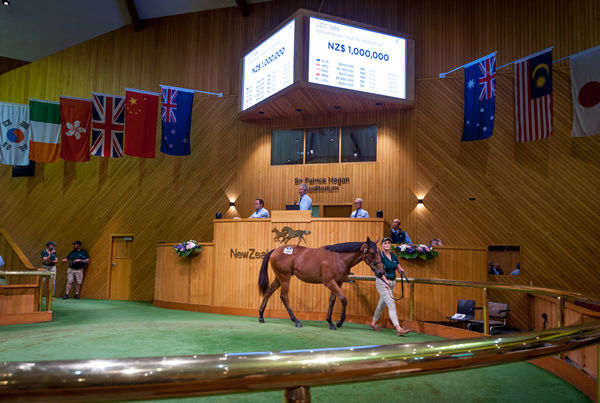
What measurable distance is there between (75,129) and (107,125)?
1112mm

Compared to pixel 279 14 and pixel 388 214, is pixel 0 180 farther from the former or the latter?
pixel 388 214

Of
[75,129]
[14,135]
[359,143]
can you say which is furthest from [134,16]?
[359,143]

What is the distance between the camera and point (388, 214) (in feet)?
47.2

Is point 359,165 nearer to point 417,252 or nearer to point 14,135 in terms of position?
point 417,252

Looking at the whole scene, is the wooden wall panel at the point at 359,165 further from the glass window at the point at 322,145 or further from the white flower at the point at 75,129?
the white flower at the point at 75,129

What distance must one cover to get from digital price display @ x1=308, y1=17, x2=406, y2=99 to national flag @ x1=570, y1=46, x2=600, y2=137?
4699 millimetres

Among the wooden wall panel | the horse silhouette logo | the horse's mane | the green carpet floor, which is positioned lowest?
the green carpet floor

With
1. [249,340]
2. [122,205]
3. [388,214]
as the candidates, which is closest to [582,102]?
[388,214]

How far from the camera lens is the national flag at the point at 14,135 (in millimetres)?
15461

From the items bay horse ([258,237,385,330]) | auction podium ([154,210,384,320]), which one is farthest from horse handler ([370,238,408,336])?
auction podium ([154,210,384,320])

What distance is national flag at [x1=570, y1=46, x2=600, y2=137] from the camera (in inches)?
417

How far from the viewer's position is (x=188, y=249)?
456 inches

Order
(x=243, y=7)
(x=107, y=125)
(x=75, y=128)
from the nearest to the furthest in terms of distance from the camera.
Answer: (x=107, y=125) → (x=75, y=128) → (x=243, y=7)

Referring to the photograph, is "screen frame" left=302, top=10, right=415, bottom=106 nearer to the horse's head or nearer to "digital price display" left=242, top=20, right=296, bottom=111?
"digital price display" left=242, top=20, right=296, bottom=111
